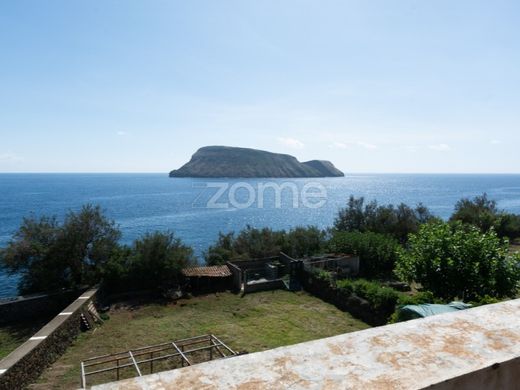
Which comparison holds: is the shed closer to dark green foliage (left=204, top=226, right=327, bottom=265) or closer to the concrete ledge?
dark green foliage (left=204, top=226, right=327, bottom=265)

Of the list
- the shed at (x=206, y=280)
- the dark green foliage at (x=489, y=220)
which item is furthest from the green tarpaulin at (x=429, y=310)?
the dark green foliage at (x=489, y=220)

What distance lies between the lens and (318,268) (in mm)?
24984

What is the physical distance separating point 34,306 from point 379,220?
32.7 metres

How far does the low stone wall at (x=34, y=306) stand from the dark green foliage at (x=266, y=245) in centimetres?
1158

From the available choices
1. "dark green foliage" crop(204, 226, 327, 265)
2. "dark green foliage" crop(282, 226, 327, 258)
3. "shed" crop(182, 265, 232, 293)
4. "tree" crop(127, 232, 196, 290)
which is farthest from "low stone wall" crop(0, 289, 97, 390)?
"dark green foliage" crop(282, 226, 327, 258)

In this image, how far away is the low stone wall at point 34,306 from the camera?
19.7 meters

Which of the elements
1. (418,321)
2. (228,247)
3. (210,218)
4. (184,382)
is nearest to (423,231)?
(418,321)

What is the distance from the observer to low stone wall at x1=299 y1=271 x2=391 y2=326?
18.1 meters

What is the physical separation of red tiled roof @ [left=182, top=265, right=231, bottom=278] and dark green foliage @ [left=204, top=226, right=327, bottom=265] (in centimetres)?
386

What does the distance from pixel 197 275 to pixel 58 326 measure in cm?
993

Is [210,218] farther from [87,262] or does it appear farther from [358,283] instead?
[358,283]

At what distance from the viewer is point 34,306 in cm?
2073

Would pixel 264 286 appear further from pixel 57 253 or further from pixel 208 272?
pixel 57 253

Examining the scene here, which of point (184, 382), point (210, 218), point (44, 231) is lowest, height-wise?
point (210, 218)
